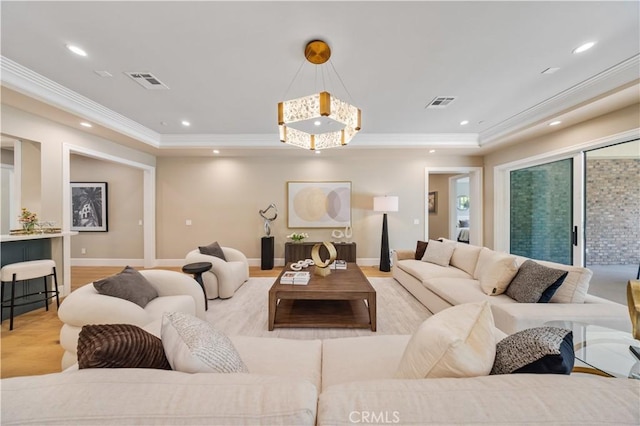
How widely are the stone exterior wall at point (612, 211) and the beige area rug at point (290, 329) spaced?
3540 mm

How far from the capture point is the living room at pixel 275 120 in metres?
1.94

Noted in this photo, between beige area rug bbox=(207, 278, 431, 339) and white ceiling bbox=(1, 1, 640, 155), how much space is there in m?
2.69

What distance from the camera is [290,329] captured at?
2.55 meters

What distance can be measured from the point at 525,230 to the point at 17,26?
708 centimetres

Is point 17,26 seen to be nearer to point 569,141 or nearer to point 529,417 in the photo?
point 529,417

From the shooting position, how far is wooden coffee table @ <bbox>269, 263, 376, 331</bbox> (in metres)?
2.53

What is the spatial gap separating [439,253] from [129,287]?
12.3ft

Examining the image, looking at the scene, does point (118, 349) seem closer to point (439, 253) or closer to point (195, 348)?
point (195, 348)

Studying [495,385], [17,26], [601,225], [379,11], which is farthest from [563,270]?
[17,26]

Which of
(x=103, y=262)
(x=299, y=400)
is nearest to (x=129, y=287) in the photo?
(x=299, y=400)

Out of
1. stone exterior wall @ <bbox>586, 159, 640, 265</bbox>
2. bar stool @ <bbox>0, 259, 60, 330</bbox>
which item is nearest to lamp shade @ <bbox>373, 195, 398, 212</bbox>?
stone exterior wall @ <bbox>586, 159, 640, 265</bbox>

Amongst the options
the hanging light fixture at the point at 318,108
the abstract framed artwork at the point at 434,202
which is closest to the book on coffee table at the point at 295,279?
the hanging light fixture at the point at 318,108

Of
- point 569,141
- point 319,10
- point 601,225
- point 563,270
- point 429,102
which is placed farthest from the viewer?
point 601,225

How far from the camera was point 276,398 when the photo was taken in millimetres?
673
